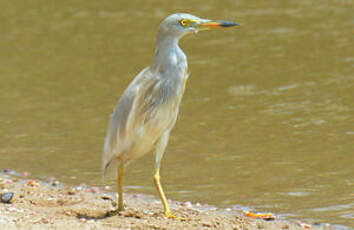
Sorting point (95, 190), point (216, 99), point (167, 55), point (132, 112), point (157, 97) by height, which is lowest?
point (95, 190)

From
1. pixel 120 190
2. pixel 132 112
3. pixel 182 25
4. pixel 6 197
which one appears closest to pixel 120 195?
pixel 120 190

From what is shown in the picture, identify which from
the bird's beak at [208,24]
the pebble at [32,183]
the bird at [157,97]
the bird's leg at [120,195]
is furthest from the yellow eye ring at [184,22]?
the pebble at [32,183]

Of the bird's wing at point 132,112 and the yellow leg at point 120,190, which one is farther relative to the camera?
the yellow leg at point 120,190

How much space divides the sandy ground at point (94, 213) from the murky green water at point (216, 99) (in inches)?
18.7

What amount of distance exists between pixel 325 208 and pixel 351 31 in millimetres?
8303

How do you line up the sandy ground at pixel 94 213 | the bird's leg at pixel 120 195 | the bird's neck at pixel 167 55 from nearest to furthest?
the sandy ground at pixel 94 213, the bird's neck at pixel 167 55, the bird's leg at pixel 120 195

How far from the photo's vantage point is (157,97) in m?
7.19

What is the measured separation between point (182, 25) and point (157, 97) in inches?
28.1

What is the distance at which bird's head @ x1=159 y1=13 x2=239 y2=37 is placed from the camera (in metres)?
7.25

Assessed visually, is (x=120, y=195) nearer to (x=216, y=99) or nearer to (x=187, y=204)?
(x=187, y=204)

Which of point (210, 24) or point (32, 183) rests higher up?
point (210, 24)

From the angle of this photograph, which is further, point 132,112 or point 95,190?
point 95,190

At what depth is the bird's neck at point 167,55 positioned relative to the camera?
7180mm

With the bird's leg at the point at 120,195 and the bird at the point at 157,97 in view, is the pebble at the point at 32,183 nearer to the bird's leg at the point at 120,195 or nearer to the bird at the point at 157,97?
the bird's leg at the point at 120,195
